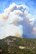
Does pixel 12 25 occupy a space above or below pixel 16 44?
above

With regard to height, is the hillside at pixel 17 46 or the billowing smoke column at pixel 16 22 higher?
the billowing smoke column at pixel 16 22

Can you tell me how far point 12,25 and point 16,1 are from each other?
0.29 m

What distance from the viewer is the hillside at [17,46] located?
5.11 feet

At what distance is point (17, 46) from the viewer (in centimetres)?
159

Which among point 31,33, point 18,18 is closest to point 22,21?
point 18,18

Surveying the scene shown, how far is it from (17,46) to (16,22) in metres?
0.28

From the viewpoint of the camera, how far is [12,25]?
5.41ft

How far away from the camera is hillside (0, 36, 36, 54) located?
1.56m

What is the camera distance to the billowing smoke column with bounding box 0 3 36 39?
63.9 inches

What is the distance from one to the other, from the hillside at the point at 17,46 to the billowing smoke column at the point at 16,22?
0.06 m

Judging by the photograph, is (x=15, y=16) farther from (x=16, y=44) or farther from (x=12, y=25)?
(x=16, y=44)

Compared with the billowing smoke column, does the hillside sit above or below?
below

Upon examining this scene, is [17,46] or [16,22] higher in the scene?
[16,22]

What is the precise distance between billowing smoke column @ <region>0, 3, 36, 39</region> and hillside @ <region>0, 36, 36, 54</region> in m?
0.06
